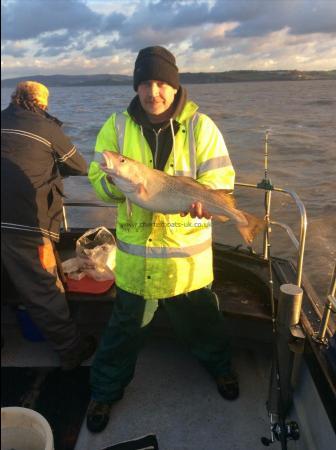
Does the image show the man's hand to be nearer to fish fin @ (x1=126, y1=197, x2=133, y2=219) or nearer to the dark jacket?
fish fin @ (x1=126, y1=197, x2=133, y2=219)

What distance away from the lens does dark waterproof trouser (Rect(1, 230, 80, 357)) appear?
3.53 m

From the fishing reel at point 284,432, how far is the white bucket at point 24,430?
1.67 meters

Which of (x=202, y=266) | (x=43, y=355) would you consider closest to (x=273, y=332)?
(x=202, y=266)

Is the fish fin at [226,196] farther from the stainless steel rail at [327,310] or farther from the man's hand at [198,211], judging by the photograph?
the stainless steel rail at [327,310]

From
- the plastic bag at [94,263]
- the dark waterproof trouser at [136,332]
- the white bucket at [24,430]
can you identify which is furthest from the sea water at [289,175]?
the white bucket at [24,430]

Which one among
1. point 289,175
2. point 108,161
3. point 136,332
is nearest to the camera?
point 108,161

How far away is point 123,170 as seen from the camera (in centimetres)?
288

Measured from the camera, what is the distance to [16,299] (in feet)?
13.5

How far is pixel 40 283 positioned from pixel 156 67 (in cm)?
210

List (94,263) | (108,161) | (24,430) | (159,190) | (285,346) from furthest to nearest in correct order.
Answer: (94,263)
(285,346)
(159,190)
(108,161)
(24,430)

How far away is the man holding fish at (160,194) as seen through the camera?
295 cm

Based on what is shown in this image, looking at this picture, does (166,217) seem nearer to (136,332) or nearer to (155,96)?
(155,96)

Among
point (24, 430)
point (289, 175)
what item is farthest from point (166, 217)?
point (289, 175)

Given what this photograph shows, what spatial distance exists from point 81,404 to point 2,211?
1854 mm
